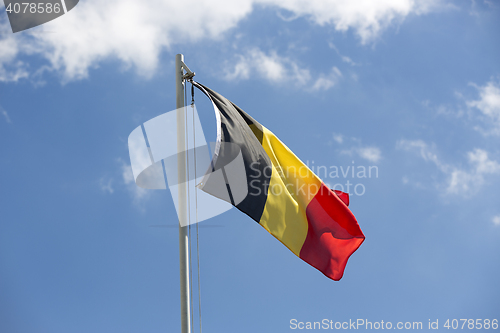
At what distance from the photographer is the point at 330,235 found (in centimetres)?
1077

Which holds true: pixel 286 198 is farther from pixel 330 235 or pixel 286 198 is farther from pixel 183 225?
pixel 183 225

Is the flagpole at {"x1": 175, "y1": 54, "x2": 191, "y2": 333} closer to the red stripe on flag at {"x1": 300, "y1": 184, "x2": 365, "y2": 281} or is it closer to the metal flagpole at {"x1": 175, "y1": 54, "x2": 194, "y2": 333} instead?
the metal flagpole at {"x1": 175, "y1": 54, "x2": 194, "y2": 333}

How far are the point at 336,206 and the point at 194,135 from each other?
3.84 m

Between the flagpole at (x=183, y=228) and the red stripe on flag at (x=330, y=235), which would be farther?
the red stripe on flag at (x=330, y=235)

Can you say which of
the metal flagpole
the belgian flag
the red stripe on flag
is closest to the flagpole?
the metal flagpole

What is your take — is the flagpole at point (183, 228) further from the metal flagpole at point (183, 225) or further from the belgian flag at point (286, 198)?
the belgian flag at point (286, 198)

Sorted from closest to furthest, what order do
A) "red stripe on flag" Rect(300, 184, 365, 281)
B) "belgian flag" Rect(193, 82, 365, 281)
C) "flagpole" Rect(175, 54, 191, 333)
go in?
1. "flagpole" Rect(175, 54, 191, 333)
2. "belgian flag" Rect(193, 82, 365, 281)
3. "red stripe on flag" Rect(300, 184, 365, 281)

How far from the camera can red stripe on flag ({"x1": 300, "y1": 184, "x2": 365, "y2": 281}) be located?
10.5 m

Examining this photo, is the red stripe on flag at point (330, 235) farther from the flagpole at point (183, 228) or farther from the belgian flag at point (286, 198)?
the flagpole at point (183, 228)

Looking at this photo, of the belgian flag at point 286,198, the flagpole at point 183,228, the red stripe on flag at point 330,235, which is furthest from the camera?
the red stripe on flag at point 330,235

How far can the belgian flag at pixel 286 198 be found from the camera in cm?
930

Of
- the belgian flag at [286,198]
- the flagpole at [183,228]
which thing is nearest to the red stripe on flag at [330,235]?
the belgian flag at [286,198]

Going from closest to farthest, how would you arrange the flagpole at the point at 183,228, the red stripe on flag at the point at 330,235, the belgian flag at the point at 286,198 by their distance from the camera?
the flagpole at the point at 183,228
the belgian flag at the point at 286,198
the red stripe on flag at the point at 330,235

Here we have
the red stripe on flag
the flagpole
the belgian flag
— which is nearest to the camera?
the flagpole
